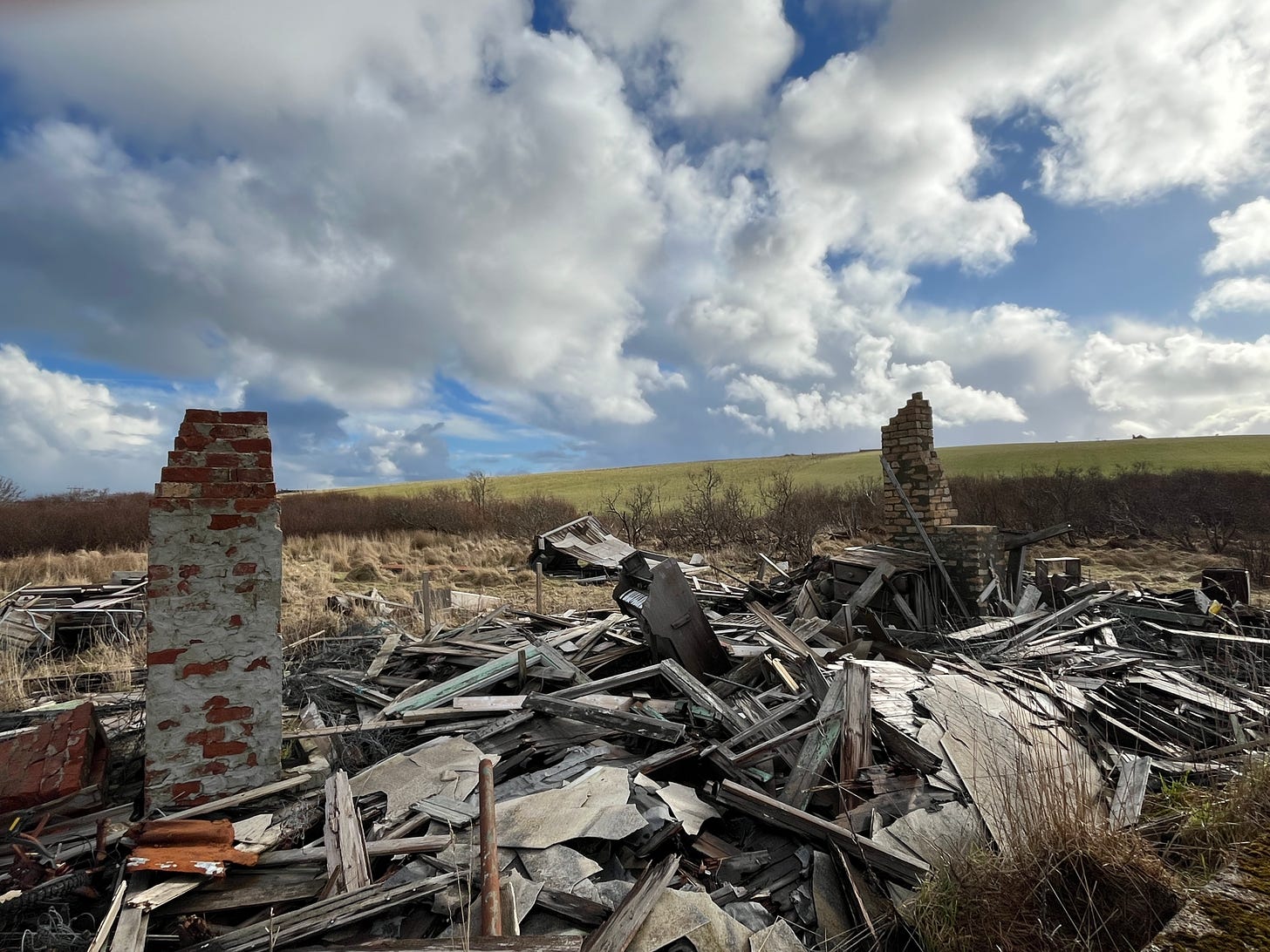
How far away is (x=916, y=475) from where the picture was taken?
343 inches

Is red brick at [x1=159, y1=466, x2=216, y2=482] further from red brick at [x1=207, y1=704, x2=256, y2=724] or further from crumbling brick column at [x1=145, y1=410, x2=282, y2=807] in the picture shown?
red brick at [x1=207, y1=704, x2=256, y2=724]

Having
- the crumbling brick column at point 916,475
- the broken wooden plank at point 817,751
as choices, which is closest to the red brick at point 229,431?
the broken wooden plank at point 817,751

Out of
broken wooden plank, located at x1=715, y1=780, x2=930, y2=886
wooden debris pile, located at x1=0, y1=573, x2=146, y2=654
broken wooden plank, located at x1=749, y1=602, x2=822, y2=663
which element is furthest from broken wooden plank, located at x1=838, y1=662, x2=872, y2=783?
wooden debris pile, located at x1=0, y1=573, x2=146, y2=654

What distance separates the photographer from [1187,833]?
3105 millimetres

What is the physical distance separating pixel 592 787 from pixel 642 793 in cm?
33

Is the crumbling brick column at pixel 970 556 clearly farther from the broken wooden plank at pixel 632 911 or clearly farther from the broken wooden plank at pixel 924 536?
the broken wooden plank at pixel 632 911

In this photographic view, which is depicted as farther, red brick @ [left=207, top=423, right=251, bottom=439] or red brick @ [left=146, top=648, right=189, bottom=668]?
red brick @ [left=207, top=423, right=251, bottom=439]

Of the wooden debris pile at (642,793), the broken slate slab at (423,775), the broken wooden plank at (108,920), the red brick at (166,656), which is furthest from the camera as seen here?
the broken slate slab at (423,775)

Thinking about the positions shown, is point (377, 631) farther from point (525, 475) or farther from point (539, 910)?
point (525, 475)

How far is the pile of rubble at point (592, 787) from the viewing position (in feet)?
10.2

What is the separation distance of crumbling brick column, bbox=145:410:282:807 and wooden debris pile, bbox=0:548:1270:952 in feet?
1.00

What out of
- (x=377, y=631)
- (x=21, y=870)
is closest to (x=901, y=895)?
(x=21, y=870)

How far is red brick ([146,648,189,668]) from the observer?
12.7 ft

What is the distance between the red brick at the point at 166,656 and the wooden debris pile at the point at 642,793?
0.95 metres
